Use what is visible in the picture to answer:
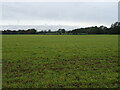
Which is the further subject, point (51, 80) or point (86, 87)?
point (51, 80)

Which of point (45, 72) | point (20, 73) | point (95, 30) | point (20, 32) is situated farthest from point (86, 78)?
point (20, 32)

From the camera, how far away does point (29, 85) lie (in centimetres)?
683

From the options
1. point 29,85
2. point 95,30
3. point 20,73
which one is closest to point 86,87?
point 29,85

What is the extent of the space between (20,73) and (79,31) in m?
157

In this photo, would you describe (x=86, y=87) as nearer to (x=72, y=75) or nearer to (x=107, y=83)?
(x=107, y=83)

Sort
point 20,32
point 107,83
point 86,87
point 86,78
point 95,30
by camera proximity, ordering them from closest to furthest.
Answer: point 86,87, point 107,83, point 86,78, point 95,30, point 20,32

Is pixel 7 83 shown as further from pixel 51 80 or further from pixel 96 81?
pixel 96 81

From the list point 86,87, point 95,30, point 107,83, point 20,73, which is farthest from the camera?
point 95,30

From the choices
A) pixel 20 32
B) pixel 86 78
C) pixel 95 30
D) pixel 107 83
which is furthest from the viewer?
pixel 20 32

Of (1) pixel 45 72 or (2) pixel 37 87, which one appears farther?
(1) pixel 45 72

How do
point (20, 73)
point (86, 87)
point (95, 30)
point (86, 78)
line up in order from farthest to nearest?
point (95, 30)
point (20, 73)
point (86, 78)
point (86, 87)

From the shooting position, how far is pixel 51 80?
7.50 meters

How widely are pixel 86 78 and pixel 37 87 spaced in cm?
227

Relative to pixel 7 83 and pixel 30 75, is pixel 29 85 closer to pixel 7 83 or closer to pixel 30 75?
pixel 7 83
